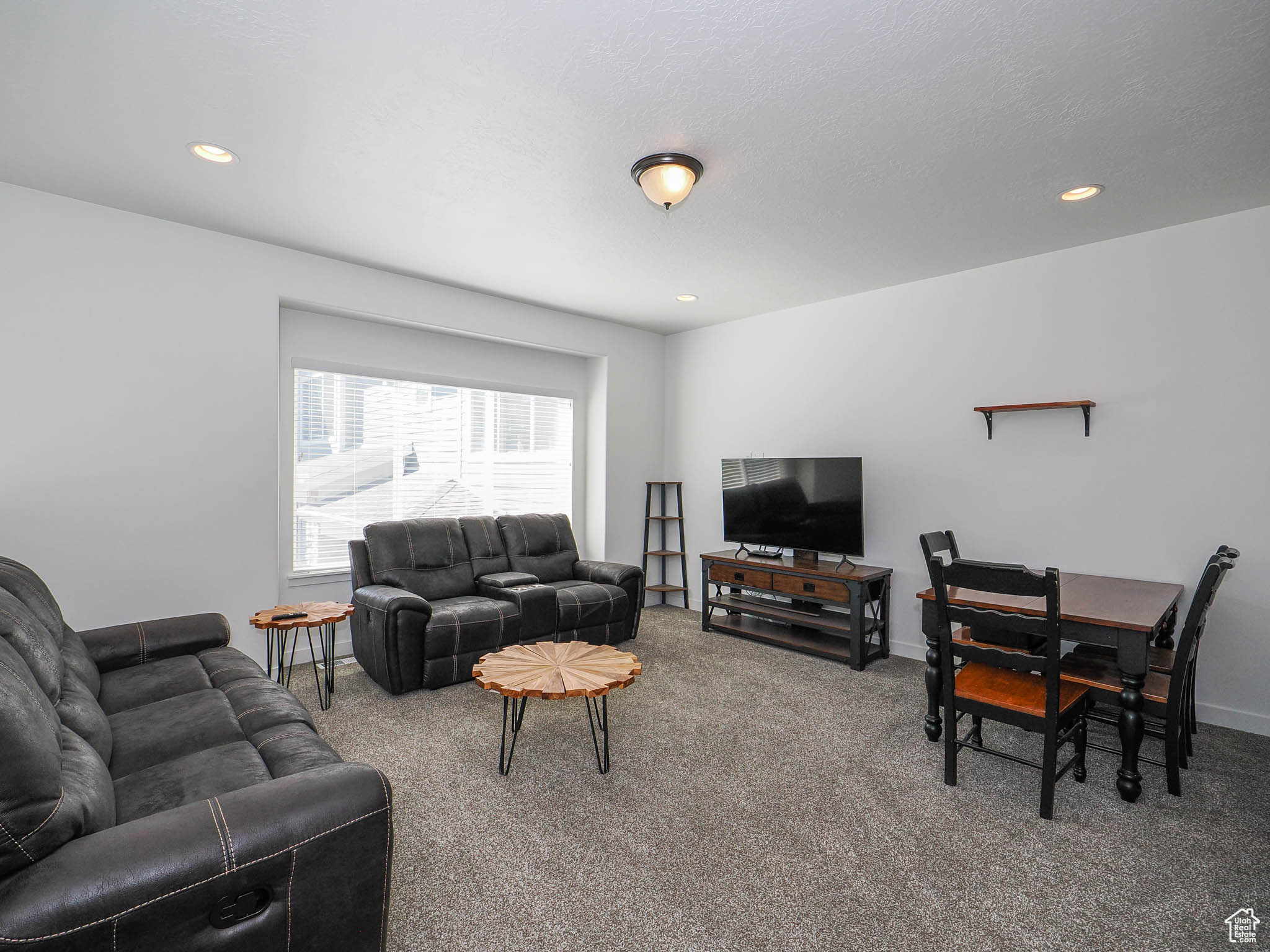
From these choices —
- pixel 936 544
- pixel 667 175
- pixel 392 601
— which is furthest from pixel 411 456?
pixel 936 544

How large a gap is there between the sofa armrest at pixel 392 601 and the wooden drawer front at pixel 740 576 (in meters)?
2.36

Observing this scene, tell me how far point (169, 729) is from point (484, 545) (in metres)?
2.69

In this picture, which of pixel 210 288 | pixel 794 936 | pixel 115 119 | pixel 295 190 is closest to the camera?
pixel 794 936

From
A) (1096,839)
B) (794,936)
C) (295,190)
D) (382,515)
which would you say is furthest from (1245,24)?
(382,515)

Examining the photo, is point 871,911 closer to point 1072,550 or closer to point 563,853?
point 563,853

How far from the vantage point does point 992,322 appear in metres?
4.01

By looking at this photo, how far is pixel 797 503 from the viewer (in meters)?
4.73

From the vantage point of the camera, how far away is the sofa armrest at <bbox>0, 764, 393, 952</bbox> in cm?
108

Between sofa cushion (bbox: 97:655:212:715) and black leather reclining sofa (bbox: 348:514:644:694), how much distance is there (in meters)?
1.03

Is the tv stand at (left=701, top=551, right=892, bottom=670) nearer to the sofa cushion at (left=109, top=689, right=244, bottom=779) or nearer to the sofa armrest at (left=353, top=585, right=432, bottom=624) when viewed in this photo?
the sofa armrest at (left=353, top=585, right=432, bottom=624)

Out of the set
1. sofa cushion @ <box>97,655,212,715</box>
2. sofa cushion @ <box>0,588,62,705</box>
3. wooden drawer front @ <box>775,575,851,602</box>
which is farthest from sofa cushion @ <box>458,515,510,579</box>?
sofa cushion @ <box>0,588,62,705</box>

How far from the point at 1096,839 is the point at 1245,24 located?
2707 mm

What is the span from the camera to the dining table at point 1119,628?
7.58 feet

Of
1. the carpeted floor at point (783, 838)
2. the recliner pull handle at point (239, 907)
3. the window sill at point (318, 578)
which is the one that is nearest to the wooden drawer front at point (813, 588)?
the carpeted floor at point (783, 838)
